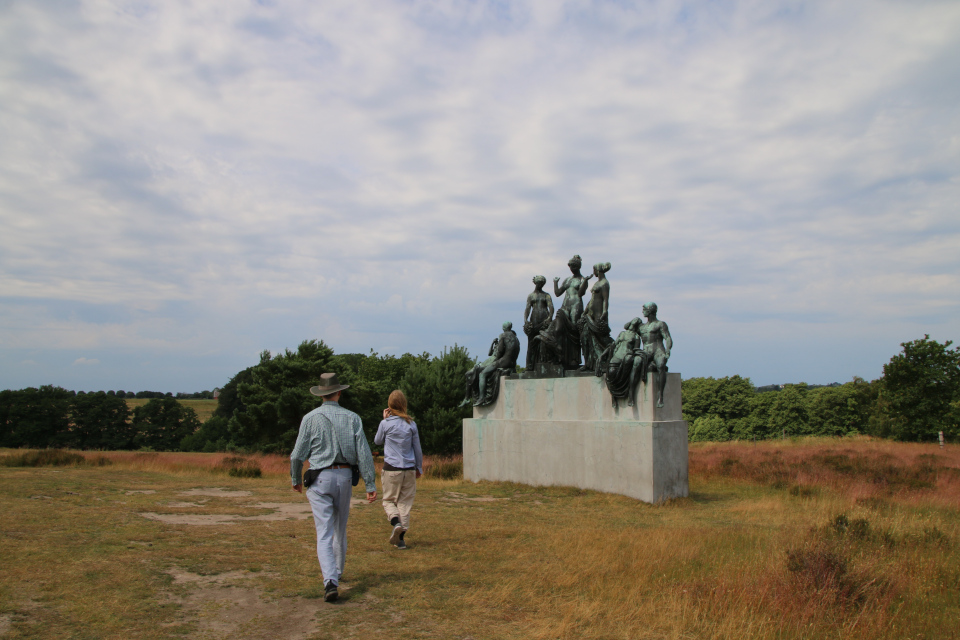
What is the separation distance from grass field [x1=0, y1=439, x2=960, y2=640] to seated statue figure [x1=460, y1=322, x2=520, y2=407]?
15.7 ft

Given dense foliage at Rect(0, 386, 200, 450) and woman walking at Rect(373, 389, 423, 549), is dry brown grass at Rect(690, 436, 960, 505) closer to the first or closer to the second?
woman walking at Rect(373, 389, 423, 549)

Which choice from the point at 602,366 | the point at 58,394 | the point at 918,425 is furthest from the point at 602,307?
the point at 58,394

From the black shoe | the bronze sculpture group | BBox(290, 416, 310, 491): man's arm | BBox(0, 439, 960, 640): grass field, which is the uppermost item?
the bronze sculpture group

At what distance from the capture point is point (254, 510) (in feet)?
31.6

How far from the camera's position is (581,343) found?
14422 mm

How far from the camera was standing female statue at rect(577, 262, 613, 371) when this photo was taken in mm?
13977

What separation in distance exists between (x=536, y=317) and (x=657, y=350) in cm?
371

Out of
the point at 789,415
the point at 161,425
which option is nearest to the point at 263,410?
the point at 161,425

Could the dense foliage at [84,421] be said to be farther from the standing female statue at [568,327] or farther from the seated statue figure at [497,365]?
the standing female statue at [568,327]

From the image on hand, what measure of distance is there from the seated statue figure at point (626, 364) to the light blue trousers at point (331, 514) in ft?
26.4

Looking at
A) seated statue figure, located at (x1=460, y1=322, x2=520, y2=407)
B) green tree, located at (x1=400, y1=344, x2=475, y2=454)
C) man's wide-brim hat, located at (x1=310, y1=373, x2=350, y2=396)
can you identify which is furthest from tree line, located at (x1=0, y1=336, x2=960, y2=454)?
man's wide-brim hat, located at (x1=310, y1=373, x2=350, y2=396)

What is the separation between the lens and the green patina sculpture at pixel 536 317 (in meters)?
15.3

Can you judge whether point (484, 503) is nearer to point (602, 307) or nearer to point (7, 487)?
point (602, 307)

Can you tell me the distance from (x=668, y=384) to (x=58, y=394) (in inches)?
1433
